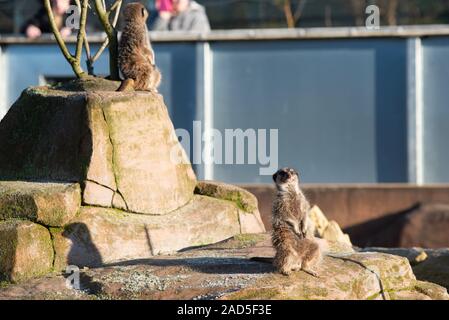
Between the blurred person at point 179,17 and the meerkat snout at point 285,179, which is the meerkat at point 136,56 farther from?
the blurred person at point 179,17

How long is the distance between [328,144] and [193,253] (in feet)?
18.2

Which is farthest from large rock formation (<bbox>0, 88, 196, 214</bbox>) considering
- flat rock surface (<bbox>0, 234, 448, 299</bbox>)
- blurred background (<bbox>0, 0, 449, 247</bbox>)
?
blurred background (<bbox>0, 0, 449, 247</bbox>)

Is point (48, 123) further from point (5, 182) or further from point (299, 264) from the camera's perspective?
point (299, 264)

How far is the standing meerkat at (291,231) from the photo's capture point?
7.45 meters

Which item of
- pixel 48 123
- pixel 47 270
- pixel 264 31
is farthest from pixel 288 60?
pixel 47 270

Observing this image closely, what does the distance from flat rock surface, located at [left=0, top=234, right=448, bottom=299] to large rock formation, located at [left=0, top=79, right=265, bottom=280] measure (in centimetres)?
45

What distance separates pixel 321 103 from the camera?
13.9m

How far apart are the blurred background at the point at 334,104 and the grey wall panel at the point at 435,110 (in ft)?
0.04

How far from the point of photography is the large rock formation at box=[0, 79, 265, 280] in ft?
27.5

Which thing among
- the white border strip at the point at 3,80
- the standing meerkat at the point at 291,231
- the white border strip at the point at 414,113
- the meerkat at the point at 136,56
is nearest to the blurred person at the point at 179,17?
the white border strip at the point at 3,80

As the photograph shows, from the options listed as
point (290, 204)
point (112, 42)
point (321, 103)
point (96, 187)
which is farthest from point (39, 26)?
point (290, 204)

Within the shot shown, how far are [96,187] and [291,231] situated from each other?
195 cm

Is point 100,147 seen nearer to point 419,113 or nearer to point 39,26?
point 419,113
